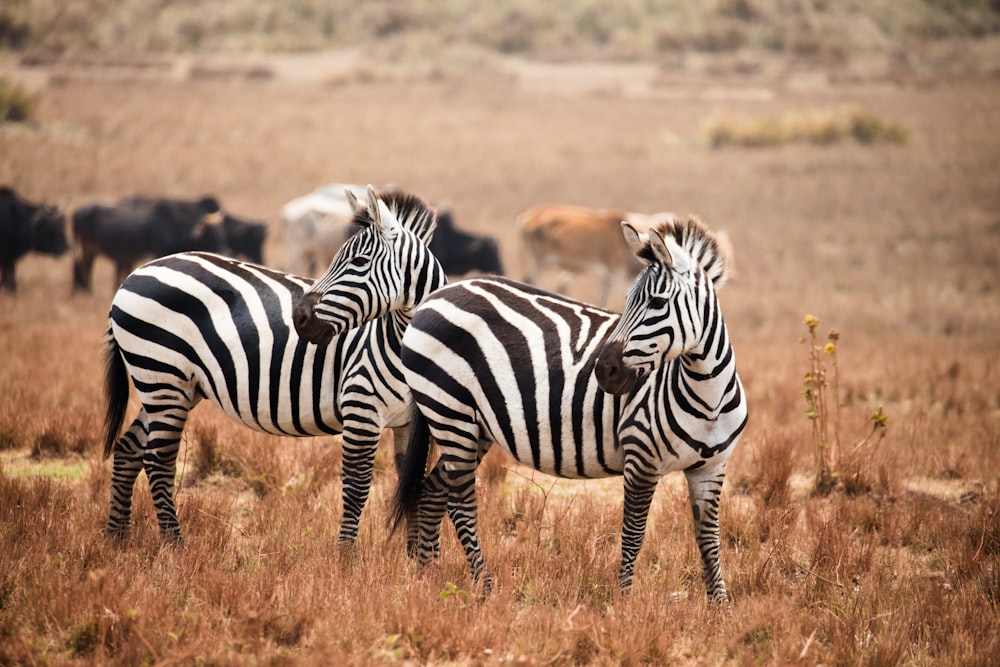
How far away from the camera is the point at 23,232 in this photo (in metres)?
15.6

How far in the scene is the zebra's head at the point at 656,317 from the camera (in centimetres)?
446

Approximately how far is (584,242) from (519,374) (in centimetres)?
1195

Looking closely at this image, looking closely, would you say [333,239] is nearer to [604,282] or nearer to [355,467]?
[604,282]

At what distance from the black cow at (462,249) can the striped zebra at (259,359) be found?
11819 millimetres

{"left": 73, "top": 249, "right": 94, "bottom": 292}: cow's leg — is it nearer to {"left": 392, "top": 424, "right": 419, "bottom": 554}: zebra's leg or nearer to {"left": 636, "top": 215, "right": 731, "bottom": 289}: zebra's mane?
{"left": 392, "top": 424, "right": 419, "bottom": 554}: zebra's leg

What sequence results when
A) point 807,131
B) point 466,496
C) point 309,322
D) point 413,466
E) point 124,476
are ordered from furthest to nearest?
point 807,131, point 124,476, point 413,466, point 466,496, point 309,322

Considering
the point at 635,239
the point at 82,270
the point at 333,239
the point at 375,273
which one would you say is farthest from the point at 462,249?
the point at 635,239

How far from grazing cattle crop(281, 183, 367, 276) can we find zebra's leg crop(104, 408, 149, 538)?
10.3 m

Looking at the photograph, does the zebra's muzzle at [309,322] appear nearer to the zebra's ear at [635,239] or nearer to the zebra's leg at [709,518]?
the zebra's ear at [635,239]

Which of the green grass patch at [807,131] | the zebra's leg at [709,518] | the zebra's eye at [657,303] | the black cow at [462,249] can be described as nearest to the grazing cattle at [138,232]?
the black cow at [462,249]

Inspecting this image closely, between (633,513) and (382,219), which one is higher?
(382,219)

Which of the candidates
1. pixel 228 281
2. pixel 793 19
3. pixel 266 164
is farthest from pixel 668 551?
pixel 793 19

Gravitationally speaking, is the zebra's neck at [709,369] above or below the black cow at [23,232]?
below

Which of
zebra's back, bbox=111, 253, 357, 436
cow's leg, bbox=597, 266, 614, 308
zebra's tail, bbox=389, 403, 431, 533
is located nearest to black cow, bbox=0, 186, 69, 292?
cow's leg, bbox=597, 266, 614, 308
